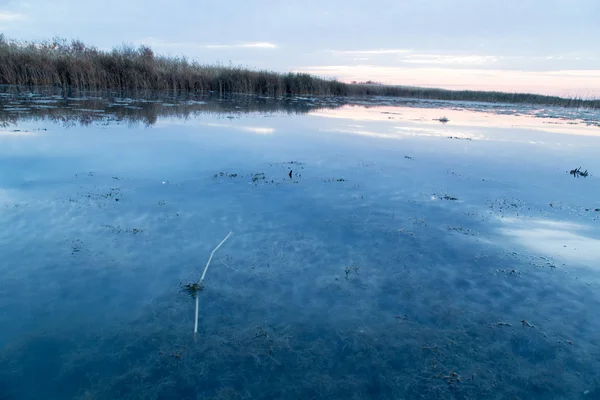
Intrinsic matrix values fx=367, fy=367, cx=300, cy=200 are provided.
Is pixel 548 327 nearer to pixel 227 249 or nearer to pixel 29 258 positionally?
pixel 227 249

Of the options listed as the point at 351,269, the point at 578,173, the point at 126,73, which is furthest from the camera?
the point at 126,73

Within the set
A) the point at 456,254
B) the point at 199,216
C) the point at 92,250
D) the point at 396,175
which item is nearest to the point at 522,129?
the point at 396,175

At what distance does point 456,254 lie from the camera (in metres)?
4.12

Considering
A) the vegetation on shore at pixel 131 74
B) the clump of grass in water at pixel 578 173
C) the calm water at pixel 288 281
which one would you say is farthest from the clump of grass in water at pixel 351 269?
the vegetation on shore at pixel 131 74

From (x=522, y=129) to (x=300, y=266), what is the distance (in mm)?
16626

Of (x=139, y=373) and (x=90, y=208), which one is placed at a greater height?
(x=90, y=208)

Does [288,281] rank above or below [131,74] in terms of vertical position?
below

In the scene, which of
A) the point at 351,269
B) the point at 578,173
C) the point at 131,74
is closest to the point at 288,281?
the point at 351,269

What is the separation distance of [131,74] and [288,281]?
25.7m

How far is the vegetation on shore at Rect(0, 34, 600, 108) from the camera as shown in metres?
21.3

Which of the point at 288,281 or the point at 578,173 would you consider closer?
the point at 288,281

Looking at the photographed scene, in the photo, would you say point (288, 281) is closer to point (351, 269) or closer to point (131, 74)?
point (351, 269)

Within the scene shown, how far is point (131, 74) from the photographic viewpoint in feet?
80.8

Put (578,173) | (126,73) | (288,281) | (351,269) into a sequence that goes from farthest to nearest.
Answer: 1. (126,73)
2. (578,173)
3. (351,269)
4. (288,281)
